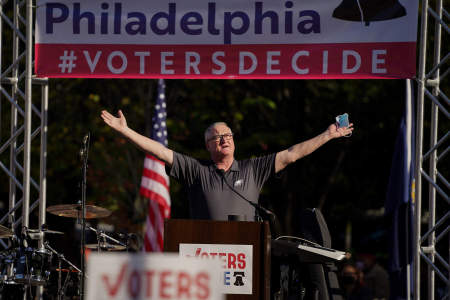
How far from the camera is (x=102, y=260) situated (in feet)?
9.50

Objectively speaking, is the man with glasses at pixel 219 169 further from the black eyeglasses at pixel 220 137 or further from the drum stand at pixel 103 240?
the drum stand at pixel 103 240

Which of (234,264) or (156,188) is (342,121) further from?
(156,188)

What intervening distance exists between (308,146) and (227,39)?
70.2 inches

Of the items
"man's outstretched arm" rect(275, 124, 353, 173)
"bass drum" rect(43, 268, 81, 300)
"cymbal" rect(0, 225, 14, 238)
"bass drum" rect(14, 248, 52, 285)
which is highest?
"man's outstretched arm" rect(275, 124, 353, 173)

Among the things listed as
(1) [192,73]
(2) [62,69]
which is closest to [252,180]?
(1) [192,73]

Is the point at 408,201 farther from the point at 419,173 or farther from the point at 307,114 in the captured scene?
the point at 307,114

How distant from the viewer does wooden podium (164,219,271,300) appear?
5.16 m

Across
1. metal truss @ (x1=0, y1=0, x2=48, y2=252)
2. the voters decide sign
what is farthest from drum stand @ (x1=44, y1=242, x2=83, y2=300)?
the voters decide sign

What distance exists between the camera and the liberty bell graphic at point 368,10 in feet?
25.7

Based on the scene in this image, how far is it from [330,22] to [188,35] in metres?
1.55

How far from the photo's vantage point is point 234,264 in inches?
205

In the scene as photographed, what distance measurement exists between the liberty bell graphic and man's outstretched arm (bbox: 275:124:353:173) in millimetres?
1475

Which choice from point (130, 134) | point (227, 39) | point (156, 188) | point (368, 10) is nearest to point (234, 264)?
point (130, 134)

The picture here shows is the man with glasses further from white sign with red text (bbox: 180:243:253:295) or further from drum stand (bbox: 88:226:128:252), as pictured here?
drum stand (bbox: 88:226:128:252)
